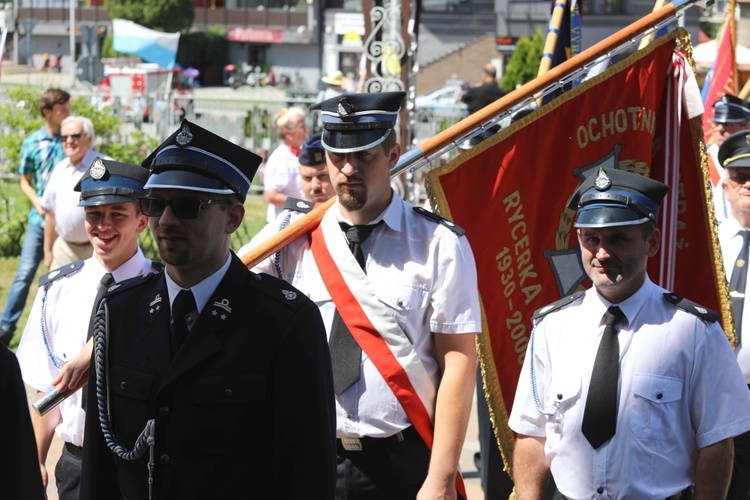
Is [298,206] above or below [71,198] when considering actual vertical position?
above

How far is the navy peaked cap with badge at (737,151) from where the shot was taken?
5766 millimetres

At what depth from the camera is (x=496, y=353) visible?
5.07 m

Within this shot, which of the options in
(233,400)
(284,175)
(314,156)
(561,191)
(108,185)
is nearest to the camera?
(233,400)

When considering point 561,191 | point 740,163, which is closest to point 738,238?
point 740,163

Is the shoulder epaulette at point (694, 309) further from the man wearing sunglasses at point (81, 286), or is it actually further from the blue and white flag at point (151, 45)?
the blue and white flag at point (151, 45)

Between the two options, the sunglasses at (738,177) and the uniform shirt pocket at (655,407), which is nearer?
the uniform shirt pocket at (655,407)

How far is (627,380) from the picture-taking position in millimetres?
3879

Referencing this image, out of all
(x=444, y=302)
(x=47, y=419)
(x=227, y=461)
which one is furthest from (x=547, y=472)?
(x=47, y=419)

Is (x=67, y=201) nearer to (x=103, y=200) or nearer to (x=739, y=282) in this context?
(x=103, y=200)

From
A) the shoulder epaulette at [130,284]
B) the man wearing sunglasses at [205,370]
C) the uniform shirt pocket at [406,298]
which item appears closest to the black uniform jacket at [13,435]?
the man wearing sunglasses at [205,370]

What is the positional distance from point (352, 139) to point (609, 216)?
0.93 metres

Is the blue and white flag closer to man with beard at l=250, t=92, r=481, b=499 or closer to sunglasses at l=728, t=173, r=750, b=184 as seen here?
sunglasses at l=728, t=173, r=750, b=184

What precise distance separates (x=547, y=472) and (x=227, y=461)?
61.9 inches

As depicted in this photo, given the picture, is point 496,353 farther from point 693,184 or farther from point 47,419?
point 47,419
